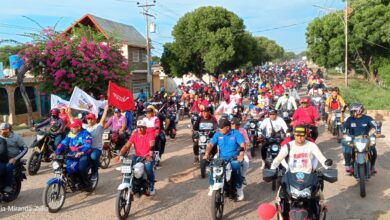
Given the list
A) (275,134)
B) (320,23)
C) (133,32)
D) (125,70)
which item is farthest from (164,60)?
(275,134)

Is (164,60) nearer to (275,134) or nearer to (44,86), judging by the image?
(44,86)

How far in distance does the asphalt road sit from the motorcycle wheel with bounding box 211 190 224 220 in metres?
0.29

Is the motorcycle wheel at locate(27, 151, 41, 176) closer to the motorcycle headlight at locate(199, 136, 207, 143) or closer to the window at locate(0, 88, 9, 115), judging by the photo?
the motorcycle headlight at locate(199, 136, 207, 143)

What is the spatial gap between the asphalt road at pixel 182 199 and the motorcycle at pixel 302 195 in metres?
1.47

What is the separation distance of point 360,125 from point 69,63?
14.0 metres

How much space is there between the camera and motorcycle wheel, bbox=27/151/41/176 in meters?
9.04

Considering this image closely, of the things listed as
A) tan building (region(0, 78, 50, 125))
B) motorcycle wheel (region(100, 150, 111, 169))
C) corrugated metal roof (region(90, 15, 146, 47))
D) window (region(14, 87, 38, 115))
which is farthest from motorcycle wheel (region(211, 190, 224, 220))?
corrugated metal roof (region(90, 15, 146, 47))

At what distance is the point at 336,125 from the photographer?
1327cm

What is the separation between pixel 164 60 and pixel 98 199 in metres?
32.3

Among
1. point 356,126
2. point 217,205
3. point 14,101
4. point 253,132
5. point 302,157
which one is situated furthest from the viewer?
point 14,101

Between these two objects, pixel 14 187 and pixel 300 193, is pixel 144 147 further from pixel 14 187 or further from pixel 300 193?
pixel 300 193

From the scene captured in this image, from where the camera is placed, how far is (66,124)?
1005cm

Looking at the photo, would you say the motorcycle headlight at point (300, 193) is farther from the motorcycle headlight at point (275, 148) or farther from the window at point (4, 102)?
the window at point (4, 102)

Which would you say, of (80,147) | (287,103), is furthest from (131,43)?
(80,147)
